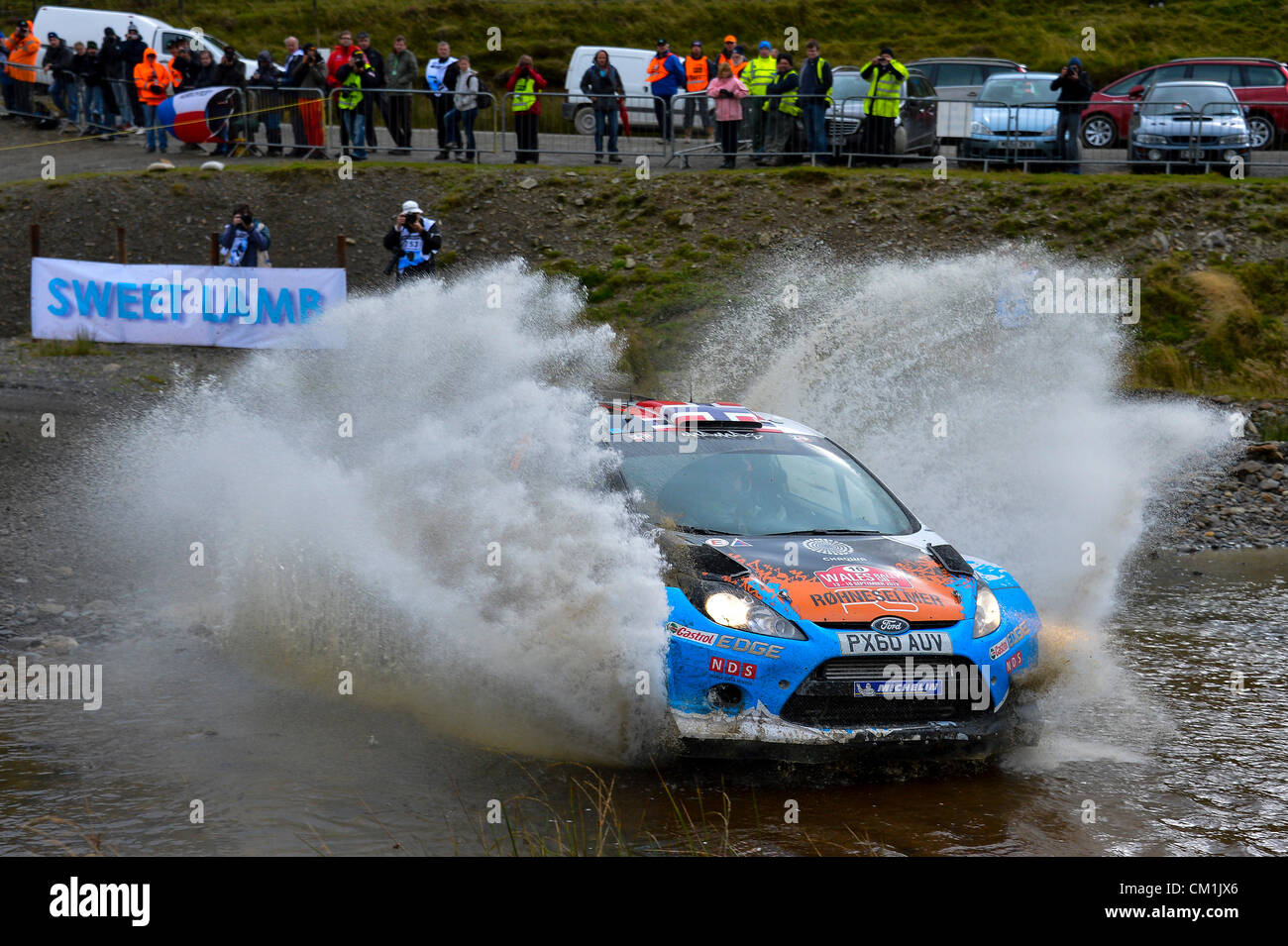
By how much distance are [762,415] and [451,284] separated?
1115 centimetres

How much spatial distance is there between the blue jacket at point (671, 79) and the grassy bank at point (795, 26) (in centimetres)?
1566

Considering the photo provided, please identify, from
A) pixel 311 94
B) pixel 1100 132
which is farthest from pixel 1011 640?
pixel 1100 132

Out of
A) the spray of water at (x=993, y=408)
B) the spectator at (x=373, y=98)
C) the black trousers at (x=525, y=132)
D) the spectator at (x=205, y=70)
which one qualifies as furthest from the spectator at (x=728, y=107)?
the spectator at (x=205, y=70)

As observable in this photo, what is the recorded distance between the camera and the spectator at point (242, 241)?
17.4m

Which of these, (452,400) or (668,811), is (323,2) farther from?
(668,811)

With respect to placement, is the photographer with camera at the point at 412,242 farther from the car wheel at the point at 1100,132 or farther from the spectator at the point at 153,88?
the car wheel at the point at 1100,132

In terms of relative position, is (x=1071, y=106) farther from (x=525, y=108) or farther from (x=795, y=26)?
(x=795, y=26)

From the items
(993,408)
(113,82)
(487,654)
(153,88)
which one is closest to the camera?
(487,654)

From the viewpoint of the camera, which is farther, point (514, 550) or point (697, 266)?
point (697, 266)

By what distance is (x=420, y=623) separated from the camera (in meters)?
7.13

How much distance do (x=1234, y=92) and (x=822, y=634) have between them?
69.1ft

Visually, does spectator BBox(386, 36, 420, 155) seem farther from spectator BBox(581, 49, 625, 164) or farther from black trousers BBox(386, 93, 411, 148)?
spectator BBox(581, 49, 625, 164)

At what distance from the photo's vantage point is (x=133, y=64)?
950 inches

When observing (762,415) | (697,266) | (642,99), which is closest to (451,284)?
(697,266)
